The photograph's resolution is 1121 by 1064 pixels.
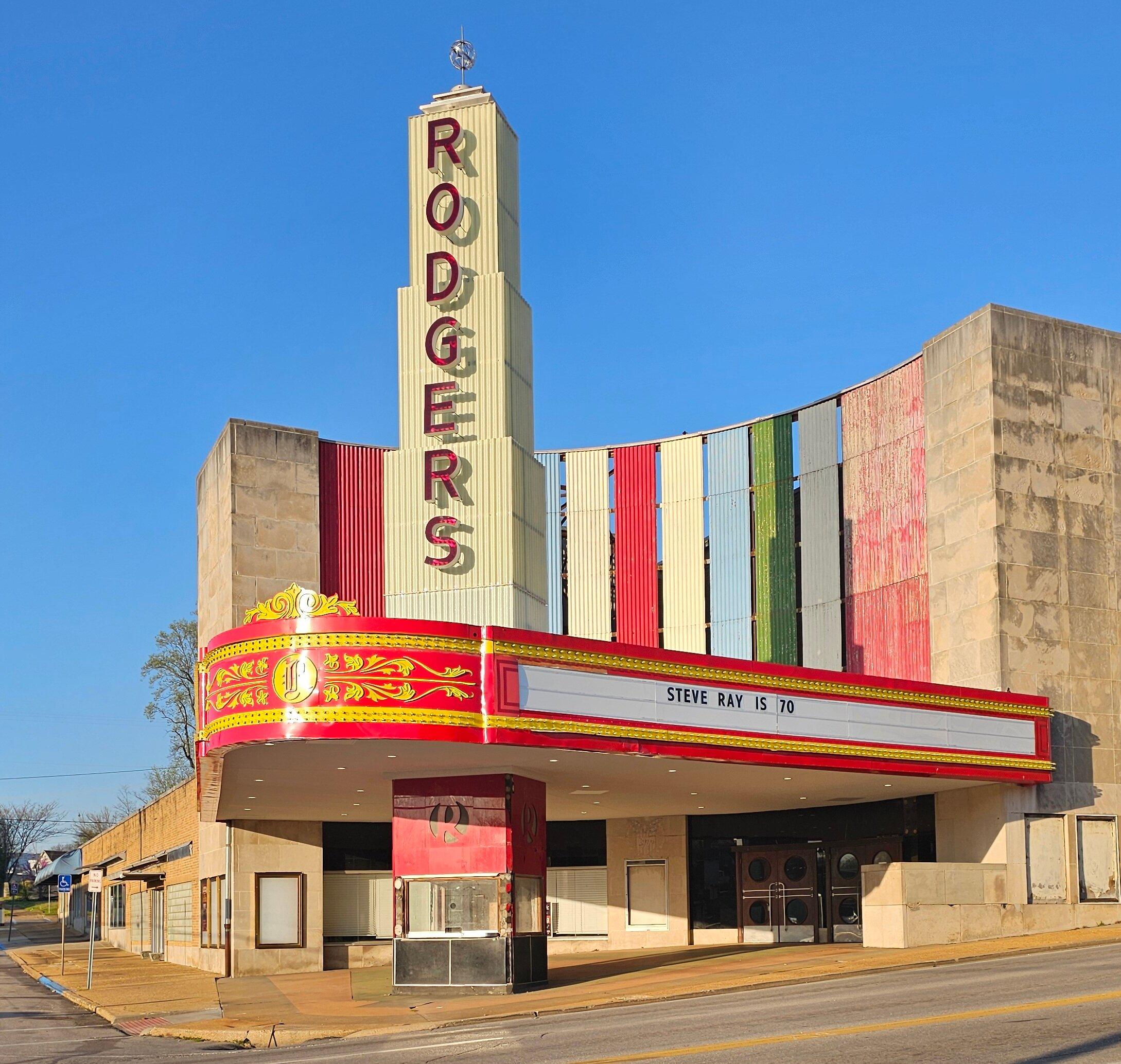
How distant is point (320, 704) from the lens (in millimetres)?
23203

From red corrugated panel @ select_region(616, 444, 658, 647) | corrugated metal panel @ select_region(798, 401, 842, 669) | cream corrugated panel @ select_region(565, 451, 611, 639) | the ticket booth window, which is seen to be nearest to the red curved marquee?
corrugated metal panel @ select_region(798, 401, 842, 669)

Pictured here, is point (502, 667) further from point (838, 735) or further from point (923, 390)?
point (923, 390)

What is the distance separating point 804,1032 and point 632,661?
378 inches

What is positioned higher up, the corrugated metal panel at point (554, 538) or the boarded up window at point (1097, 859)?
the corrugated metal panel at point (554, 538)

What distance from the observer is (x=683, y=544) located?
4572cm

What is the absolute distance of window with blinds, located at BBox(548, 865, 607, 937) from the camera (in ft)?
139

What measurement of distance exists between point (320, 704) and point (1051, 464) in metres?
21.2

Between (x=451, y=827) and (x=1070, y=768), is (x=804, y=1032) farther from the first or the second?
(x=1070, y=768)

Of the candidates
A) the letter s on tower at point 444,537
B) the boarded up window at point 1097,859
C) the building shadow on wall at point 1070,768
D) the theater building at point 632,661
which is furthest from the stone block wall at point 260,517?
the boarded up window at point 1097,859

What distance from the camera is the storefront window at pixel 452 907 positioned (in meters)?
26.9

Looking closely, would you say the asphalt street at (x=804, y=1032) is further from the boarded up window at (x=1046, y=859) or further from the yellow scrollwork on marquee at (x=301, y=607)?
the boarded up window at (x=1046, y=859)

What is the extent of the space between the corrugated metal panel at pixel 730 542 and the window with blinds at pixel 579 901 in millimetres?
8086

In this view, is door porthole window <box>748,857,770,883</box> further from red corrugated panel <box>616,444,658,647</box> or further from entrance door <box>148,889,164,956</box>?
entrance door <box>148,889,164,956</box>

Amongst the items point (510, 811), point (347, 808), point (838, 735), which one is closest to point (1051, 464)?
point (838, 735)
